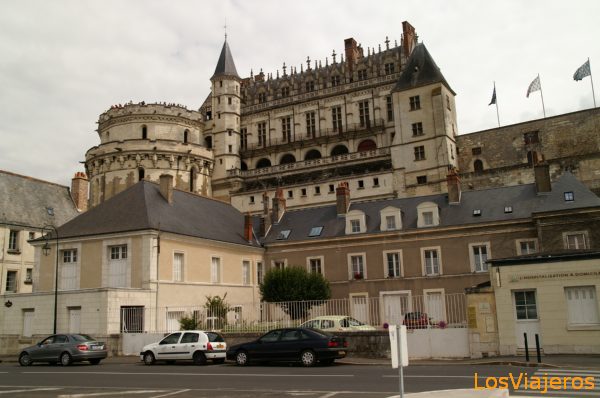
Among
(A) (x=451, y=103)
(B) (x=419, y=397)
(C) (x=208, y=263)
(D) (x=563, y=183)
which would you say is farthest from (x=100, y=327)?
(A) (x=451, y=103)

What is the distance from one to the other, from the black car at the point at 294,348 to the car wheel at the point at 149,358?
123 inches

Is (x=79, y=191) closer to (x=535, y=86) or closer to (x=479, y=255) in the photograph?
(x=479, y=255)

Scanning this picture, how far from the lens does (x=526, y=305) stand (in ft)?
59.6

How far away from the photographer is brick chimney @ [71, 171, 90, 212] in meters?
43.8

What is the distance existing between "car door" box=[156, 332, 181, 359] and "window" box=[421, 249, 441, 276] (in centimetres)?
1494

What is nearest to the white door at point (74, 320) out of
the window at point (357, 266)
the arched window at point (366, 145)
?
the window at point (357, 266)

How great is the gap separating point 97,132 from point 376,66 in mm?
33930

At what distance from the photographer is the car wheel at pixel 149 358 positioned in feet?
62.9

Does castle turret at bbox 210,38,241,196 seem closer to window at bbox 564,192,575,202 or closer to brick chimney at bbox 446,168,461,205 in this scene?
brick chimney at bbox 446,168,461,205

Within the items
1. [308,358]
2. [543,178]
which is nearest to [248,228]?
[543,178]

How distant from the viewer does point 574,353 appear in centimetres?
1728

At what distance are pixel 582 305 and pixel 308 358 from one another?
352 inches

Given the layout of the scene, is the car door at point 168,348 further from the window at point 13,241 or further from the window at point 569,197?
the window at point 13,241

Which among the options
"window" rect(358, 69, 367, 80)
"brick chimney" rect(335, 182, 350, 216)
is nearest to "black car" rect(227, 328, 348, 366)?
"brick chimney" rect(335, 182, 350, 216)
